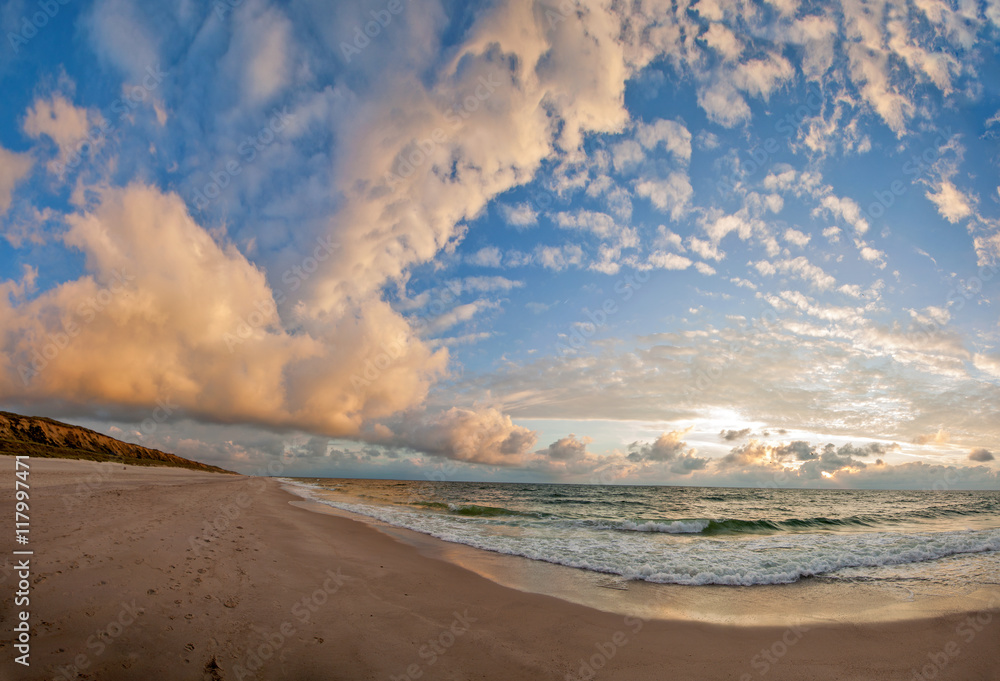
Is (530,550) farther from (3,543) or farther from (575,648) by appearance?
(3,543)

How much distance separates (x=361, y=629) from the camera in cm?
659

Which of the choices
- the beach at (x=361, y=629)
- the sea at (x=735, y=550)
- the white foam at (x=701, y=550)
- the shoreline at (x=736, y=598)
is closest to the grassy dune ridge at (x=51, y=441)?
the sea at (x=735, y=550)

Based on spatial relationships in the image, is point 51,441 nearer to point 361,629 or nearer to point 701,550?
point 361,629

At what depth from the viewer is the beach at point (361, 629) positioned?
512 cm

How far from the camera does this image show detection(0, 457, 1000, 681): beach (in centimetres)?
512

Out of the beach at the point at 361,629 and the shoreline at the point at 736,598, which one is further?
the shoreline at the point at 736,598

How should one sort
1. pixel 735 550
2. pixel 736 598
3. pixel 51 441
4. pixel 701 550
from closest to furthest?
pixel 736 598, pixel 701 550, pixel 735 550, pixel 51 441

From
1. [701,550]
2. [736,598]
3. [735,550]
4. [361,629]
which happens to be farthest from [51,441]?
[736,598]

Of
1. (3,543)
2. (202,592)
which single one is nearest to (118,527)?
(3,543)

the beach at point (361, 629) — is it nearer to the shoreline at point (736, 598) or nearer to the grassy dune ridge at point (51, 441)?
the shoreline at point (736, 598)

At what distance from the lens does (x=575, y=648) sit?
6.75m

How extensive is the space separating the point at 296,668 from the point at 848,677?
837 cm

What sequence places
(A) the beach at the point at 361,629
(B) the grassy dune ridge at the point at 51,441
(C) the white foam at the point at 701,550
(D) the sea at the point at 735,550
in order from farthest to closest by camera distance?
(B) the grassy dune ridge at the point at 51,441 → (C) the white foam at the point at 701,550 → (D) the sea at the point at 735,550 → (A) the beach at the point at 361,629

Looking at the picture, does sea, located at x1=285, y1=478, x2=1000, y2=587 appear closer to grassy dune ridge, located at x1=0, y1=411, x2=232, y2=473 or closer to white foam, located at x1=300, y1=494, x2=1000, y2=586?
white foam, located at x1=300, y1=494, x2=1000, y2=586
